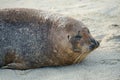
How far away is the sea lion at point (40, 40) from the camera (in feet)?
16.2

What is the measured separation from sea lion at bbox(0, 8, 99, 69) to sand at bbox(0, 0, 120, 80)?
0.13 meters

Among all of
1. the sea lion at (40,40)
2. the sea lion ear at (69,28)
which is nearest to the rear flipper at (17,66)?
the sea lion at (40,40)

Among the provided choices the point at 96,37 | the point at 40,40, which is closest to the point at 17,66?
the point at 40,40

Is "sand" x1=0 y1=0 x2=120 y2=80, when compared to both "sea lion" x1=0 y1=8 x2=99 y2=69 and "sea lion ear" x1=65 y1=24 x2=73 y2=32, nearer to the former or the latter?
"sea lion" x1=0 y1=8 x2=99 y2=69

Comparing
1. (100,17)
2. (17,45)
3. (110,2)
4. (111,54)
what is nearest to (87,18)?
(100,17)

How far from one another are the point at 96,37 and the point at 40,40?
3.99 ft

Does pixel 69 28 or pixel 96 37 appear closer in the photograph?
pixel 69 28

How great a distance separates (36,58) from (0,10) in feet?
3.01

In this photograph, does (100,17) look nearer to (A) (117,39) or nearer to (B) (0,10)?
(A) (117,39)

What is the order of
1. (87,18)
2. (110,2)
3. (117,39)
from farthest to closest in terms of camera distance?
(110,2), (87,18), (117,39)

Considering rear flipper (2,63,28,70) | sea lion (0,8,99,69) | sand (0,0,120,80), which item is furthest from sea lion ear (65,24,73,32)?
rear flipper (2,63,28,70)

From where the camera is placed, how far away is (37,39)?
514 centimetres

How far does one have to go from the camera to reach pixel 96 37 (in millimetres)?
6000

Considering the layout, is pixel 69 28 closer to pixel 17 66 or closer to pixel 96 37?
pixel 17 66
